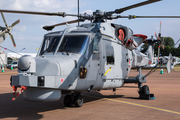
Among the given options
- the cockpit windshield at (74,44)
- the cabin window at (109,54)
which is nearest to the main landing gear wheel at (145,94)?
the cabin window at (109,54)

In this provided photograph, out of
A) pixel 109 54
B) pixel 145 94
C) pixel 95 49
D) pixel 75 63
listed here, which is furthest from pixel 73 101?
pixel 145 94

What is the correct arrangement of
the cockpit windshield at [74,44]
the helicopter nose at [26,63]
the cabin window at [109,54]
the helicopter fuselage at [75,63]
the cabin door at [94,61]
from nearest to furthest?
1. the helicopter nose at [26,63]
2. the helicopter fuselage at [75,63]
3. the cockpit windshield at [74,44]
4. the cabin door at [94,61]
5. the cabin window at [109,54]

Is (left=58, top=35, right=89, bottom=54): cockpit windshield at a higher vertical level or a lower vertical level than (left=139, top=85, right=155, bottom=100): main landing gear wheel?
higher

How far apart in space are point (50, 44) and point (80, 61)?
4.88 ft

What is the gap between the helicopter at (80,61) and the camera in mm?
6121

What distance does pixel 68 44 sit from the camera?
308 inches

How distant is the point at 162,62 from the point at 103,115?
15.5ft

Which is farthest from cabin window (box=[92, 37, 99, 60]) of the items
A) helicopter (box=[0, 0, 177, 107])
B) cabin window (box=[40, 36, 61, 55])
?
cabin window (box=[40, 36, 61, 55])

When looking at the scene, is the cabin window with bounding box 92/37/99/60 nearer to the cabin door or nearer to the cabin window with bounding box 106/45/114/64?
the cabin door

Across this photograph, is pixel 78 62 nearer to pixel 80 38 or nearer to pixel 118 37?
pixel 80 38

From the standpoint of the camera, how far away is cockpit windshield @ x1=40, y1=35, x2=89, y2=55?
7.69 m

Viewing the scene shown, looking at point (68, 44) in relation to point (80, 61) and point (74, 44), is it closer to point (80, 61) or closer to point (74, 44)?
point (74, 44)

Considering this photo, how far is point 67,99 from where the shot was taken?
8.27m

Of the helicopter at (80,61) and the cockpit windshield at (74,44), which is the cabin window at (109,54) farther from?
the cockpit windshield at (74,44)
